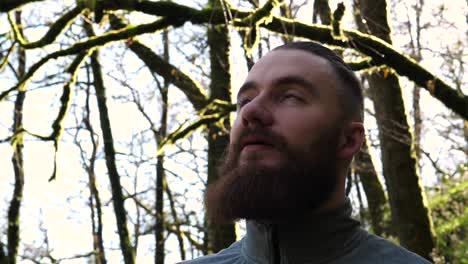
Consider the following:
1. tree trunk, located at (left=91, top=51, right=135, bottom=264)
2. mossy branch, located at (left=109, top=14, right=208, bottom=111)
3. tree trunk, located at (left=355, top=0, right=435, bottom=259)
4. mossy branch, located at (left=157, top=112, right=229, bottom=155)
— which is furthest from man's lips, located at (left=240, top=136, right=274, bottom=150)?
tree trunk, located at (left=91, top=51, right=135, bottom=264)

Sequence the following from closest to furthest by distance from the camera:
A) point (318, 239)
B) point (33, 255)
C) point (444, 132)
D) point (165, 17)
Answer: point (318, 239) < point (165, 17) < point (444, 132) < point (33, 255)

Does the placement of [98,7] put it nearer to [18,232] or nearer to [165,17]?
[165,17]

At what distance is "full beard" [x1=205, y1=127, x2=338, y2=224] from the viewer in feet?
7.02

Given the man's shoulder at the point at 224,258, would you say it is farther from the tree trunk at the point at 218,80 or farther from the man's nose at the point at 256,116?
the tree trunk at the point at 218,80

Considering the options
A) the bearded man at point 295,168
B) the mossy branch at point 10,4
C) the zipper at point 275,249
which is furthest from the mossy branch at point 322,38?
the zipper at point 275,249

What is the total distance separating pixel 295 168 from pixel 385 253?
1.26ft

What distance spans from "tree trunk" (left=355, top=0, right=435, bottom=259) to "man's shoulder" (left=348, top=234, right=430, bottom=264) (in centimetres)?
548

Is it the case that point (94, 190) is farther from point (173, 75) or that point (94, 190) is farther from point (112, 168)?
point (173, 75)

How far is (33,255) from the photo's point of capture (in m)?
17.5

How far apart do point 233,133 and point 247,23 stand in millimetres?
4542

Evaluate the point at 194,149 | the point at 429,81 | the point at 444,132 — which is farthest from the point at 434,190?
the point at 194,149

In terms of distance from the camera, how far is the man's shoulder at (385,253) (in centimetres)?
212

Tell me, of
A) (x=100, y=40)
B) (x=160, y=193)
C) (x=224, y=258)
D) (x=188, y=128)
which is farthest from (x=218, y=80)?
(x=224, y=258)

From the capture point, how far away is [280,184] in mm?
2131
